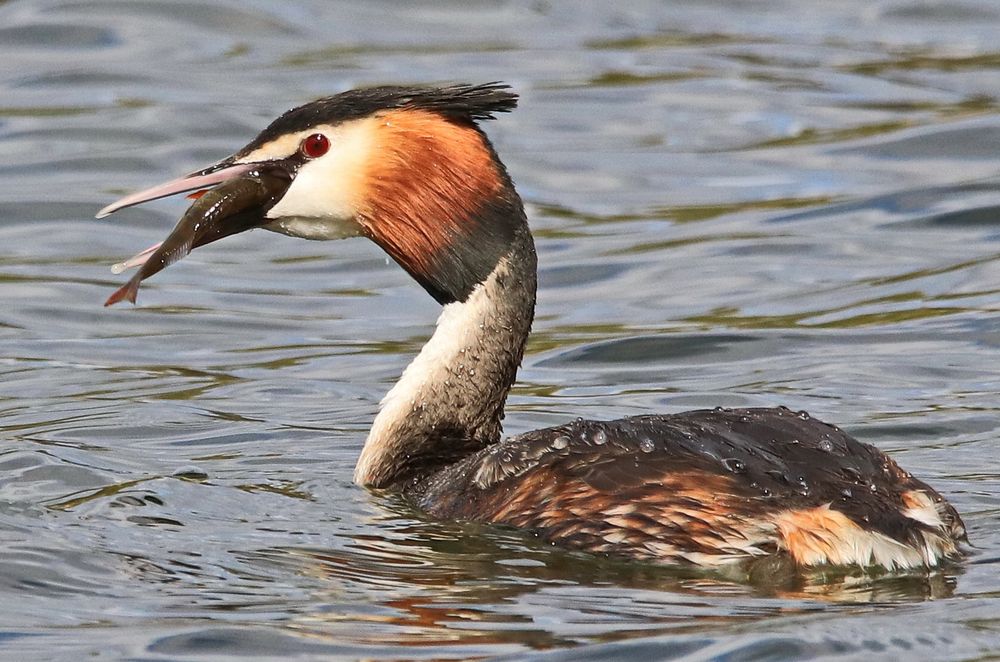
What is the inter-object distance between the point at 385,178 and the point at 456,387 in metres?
0.78

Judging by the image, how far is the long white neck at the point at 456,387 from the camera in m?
7.14

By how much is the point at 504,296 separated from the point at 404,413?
21.1 inches

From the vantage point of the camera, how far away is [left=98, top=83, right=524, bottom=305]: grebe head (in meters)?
6.95

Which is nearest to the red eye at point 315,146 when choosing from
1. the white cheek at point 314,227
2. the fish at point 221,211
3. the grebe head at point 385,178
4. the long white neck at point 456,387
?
the grebe head at point 385,178

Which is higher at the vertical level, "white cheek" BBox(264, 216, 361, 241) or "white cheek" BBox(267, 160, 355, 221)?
"white cheek" BBox(267, 160, 355, 221)

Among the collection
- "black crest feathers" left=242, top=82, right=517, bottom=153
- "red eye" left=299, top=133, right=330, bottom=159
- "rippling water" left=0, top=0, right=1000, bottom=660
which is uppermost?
"black crest feathers" left=242, top=82, right=517, bottom=153

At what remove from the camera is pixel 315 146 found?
6.98 metres

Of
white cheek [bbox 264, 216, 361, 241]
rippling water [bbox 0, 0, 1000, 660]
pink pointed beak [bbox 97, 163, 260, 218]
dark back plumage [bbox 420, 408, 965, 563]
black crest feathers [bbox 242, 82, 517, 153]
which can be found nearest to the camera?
rippling water [bbox 0, 0, 1000, 660]

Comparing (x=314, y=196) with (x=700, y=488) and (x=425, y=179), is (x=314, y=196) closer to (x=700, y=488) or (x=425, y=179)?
(x=425, y=179)

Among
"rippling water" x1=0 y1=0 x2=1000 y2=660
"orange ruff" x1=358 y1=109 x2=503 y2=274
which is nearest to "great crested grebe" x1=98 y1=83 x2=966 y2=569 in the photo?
"orange ruff" x1=358 y1=109 x2=503 y2=274

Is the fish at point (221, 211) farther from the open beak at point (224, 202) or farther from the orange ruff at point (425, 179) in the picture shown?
the orange ruff at point (425, 179)

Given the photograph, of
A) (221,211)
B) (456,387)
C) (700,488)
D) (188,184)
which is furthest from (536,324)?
(700,488)

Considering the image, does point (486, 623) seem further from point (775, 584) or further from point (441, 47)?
point (441, 47)

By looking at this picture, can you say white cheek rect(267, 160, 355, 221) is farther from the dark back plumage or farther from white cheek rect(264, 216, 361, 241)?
the dark back plumage
